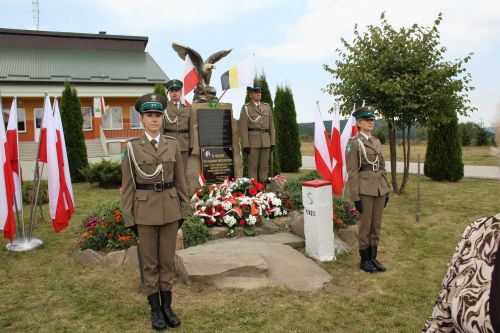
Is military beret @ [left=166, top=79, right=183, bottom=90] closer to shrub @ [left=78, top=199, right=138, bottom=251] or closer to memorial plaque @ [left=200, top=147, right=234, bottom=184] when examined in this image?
memorial plaque @ [left=200, top=147, right=234, bottom=184]

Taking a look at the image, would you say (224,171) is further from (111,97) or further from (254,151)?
(111,97)

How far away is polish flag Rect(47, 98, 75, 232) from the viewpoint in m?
6.15

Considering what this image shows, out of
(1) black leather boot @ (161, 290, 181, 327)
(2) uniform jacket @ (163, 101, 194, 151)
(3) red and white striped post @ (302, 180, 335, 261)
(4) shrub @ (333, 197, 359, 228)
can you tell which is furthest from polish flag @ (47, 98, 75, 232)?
(4) shrub @ (333, 197, 359, 228)

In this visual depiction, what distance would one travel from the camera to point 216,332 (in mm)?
3428

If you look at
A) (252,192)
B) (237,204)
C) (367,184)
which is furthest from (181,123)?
(367,184)

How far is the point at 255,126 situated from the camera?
7.41 m

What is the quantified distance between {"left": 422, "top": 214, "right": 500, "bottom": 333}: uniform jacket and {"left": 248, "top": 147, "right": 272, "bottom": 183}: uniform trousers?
247 inches

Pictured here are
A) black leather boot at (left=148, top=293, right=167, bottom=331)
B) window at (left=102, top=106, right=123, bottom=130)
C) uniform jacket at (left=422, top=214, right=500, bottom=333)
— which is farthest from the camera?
window at (left=102, top=106, right=123, bottom=130)

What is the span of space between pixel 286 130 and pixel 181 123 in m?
8.72

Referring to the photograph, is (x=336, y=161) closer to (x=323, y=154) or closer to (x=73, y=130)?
(x=323, y=154)

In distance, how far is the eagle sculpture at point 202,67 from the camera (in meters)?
7.79

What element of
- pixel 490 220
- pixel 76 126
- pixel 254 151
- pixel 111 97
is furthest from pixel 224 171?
pixel 111 97

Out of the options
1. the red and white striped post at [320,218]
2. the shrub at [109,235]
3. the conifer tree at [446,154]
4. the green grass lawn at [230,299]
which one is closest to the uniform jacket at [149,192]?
the green grass lawn at [230,299]

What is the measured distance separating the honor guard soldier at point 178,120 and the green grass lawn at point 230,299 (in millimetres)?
2323
